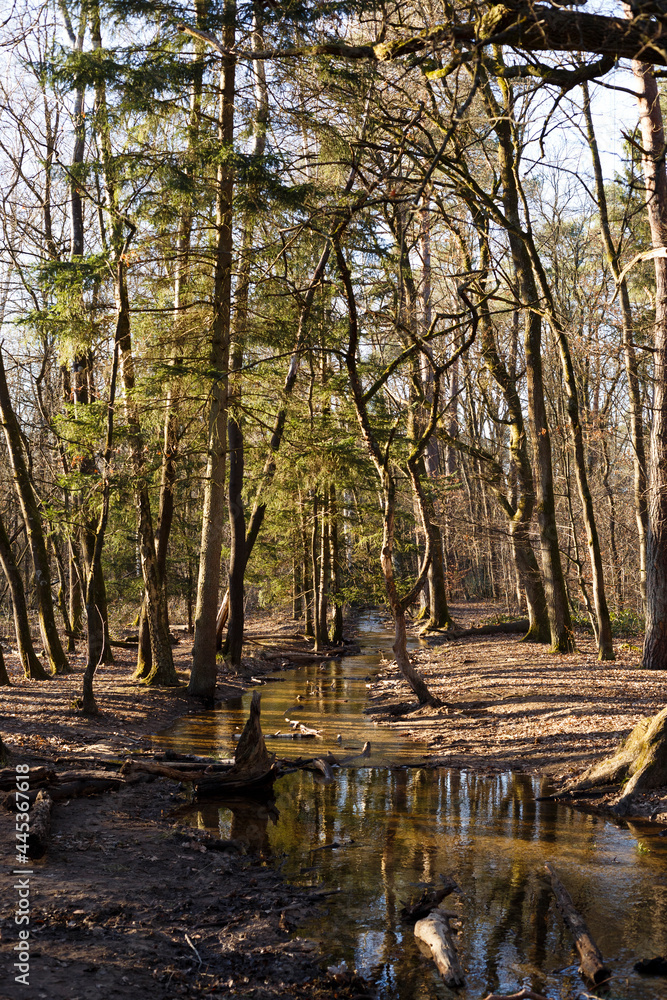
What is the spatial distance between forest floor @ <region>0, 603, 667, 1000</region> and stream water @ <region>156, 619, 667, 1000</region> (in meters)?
0.40

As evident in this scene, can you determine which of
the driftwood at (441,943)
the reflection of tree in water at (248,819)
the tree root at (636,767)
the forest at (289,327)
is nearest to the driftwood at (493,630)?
the forest at (289,327)

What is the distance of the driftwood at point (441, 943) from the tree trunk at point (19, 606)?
9154mm

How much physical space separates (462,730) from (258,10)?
991 cm

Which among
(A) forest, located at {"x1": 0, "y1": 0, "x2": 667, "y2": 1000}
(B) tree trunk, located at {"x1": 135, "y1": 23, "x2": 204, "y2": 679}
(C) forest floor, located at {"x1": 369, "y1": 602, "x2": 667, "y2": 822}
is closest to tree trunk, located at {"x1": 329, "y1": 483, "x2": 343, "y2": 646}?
(A) forest, located at {"x1": 0, "y1": 0, "x2": 667, "y2": 1000}

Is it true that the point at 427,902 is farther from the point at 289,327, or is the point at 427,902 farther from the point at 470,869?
the point at 289,327

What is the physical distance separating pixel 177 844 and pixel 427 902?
2.42 m

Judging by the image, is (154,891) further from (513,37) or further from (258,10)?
(258,10)

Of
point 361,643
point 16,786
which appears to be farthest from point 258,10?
point 361,643

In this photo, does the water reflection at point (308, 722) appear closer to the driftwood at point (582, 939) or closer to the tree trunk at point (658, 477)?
the driftwood at point (582, 939)

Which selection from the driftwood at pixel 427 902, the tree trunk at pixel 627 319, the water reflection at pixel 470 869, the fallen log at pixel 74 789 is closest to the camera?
the water reflection at pixel 470 869

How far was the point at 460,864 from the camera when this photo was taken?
6.57 m

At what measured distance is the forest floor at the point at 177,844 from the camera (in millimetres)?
4484

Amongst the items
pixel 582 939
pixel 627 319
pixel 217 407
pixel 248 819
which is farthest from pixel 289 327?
pixel 582 939

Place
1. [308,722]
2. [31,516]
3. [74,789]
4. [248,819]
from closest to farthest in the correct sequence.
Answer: [74,789], [248,819], [308,722], [31,516]
